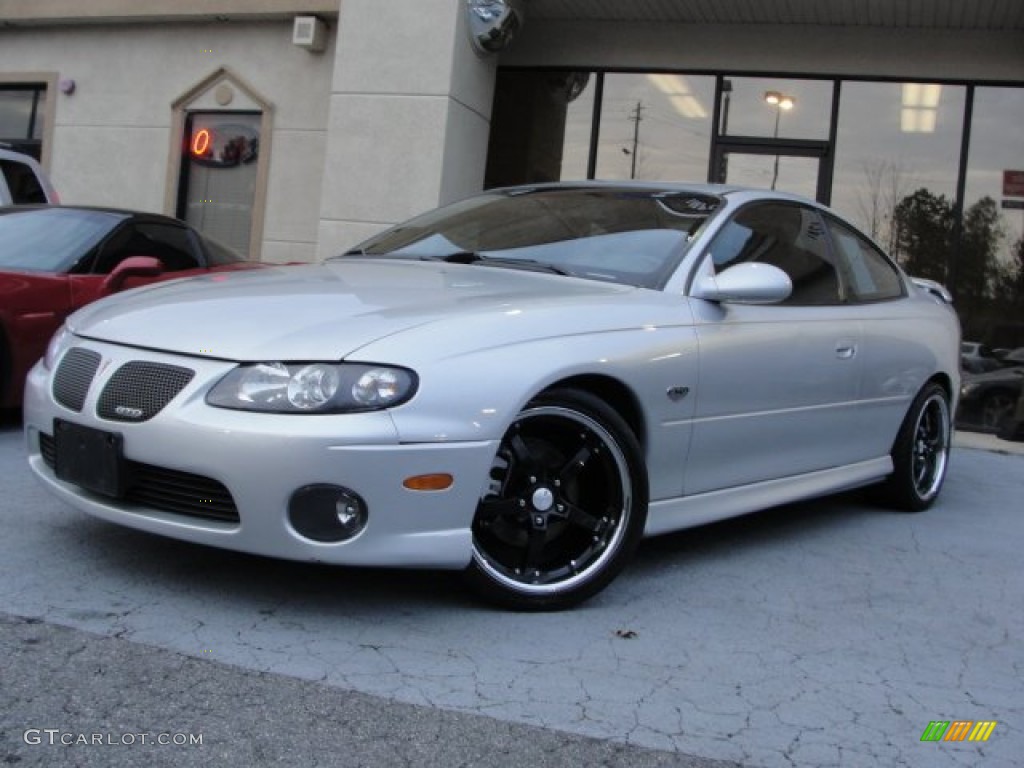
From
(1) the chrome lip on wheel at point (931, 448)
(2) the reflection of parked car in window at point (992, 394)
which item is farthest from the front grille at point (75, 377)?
(2) the reflection of parked car in window at point (992, 394)

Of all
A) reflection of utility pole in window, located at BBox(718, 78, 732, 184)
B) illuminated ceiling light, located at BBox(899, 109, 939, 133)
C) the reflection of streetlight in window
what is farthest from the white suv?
illuminated ceiling light, located at BBox(899, 109, 939, 133)

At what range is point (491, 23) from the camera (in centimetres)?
959

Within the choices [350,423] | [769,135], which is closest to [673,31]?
[769,135]

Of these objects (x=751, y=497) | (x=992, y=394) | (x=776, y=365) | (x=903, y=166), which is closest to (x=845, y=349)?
(x=776, y=365)

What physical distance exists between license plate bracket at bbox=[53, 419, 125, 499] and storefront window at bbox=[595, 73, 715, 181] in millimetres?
8147

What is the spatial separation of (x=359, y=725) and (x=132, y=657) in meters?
0.67

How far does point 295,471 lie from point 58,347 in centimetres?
→ 122

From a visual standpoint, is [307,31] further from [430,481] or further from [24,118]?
[430,481]

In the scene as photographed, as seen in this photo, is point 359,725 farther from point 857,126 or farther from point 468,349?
point 857,126

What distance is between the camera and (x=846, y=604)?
3.70 m

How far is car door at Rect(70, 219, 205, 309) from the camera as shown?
583cm

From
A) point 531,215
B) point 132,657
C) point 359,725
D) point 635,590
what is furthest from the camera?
point 531,215

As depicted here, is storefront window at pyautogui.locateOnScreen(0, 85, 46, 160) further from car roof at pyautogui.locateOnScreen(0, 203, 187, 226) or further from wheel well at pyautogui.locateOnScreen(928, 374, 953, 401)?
wheel well at pyautogui.locateOnScreen(928, 374, 953, 401)

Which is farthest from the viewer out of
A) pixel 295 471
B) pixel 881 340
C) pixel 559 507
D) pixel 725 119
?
pixel 725 119
